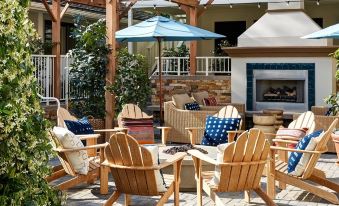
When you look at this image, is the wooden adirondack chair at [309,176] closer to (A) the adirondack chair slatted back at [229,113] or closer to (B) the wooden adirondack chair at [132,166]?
(B) the wooden adirondack chair at [132,166]

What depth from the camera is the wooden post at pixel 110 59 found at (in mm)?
10703

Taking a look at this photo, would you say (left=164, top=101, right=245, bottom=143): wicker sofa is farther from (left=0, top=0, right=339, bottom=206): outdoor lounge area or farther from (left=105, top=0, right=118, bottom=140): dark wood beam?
(left=105, top=0, right=118, bottom=140): dark wood beam

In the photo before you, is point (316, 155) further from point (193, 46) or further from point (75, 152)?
point (193, 46)

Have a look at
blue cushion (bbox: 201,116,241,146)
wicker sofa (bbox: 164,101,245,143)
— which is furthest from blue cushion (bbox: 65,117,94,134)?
wicker sofa (bbox: 164,101,245,143)

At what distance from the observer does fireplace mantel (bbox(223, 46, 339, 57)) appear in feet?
43.6

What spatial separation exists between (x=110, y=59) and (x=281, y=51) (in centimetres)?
496

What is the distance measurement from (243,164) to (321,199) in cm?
174

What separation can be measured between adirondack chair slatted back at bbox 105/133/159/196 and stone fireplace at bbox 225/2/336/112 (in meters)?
8.88

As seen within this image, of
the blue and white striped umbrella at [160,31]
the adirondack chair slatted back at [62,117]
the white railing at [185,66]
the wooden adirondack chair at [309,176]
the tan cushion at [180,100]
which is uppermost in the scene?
the blue and white striped umbrella at [160,31]

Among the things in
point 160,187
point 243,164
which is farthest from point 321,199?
point 160,187

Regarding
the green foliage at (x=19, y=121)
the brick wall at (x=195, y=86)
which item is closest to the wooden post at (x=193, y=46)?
the brick wall at (x=195, y=86)

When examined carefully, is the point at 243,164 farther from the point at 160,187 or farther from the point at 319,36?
the point at 319,36

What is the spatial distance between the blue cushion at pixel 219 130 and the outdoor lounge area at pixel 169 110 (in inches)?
0.7

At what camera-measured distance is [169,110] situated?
1152cm
